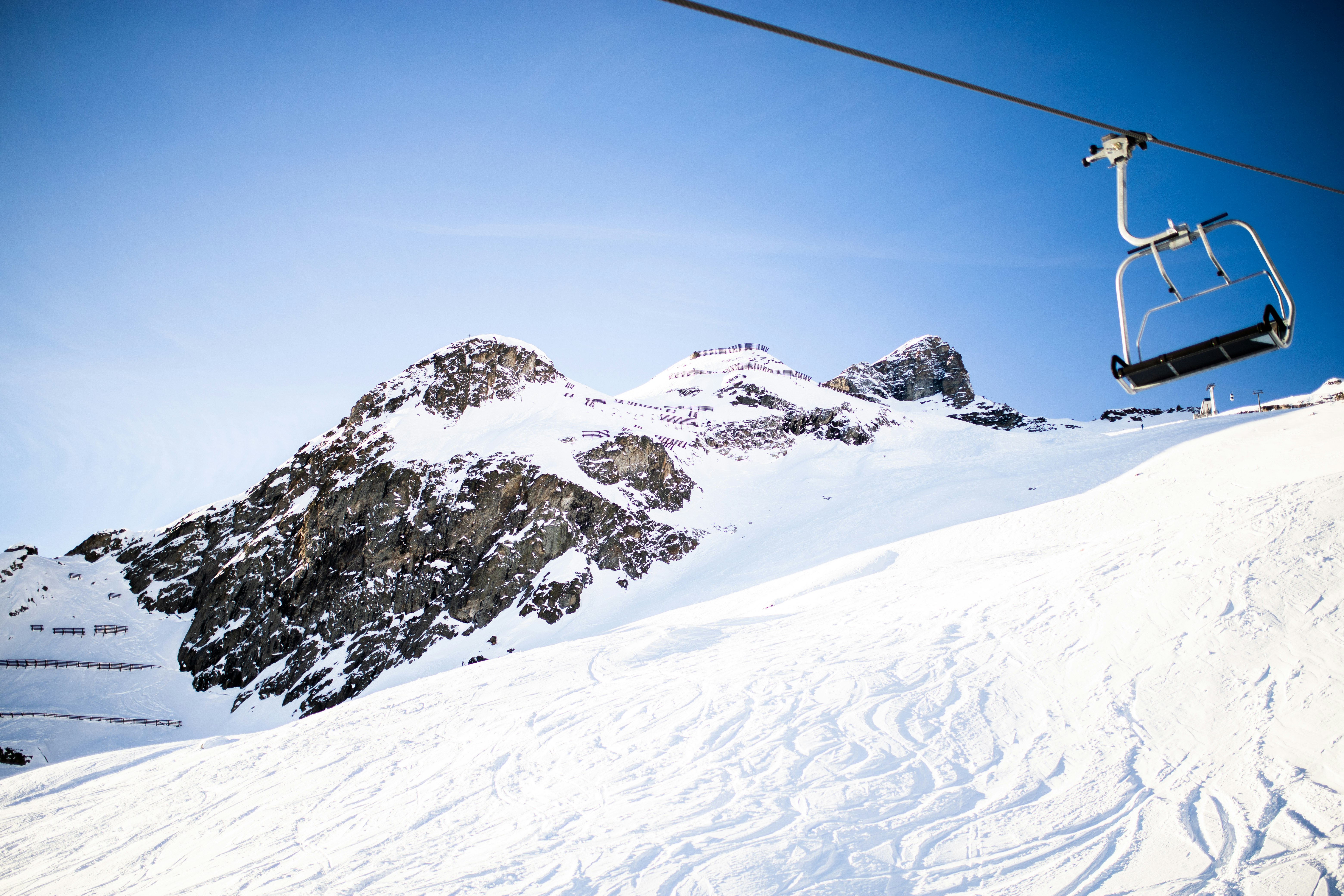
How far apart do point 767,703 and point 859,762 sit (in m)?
2.70

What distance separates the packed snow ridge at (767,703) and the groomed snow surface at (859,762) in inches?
2.2

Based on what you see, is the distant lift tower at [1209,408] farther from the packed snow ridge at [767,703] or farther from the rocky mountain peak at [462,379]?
the rocky mountain peak at [462,379]

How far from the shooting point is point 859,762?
9469 mm

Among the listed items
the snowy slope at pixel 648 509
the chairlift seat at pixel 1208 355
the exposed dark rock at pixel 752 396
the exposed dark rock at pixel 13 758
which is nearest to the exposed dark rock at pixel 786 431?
the snowy slope at pixel 648 509

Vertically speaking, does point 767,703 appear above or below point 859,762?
above

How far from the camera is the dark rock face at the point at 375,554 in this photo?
121 feet

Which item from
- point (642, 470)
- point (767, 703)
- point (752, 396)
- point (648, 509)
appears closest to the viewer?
point (767, 703)

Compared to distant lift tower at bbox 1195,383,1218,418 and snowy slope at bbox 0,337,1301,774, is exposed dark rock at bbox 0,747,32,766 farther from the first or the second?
distant lift tower at bbox 1195,383,1218,418

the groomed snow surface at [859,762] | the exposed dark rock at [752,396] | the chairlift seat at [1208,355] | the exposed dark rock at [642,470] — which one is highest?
the exposed dark rock at [752,396]

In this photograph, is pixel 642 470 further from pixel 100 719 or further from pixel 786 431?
pixel 100 719

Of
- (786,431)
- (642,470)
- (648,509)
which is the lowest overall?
(648,509)

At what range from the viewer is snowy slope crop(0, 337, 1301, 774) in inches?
1296

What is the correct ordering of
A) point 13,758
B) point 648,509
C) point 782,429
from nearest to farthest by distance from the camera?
point 13,758 → point 648,509 → point 782,429

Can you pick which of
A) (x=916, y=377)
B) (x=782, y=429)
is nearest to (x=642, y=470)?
(x=782, y=429)
